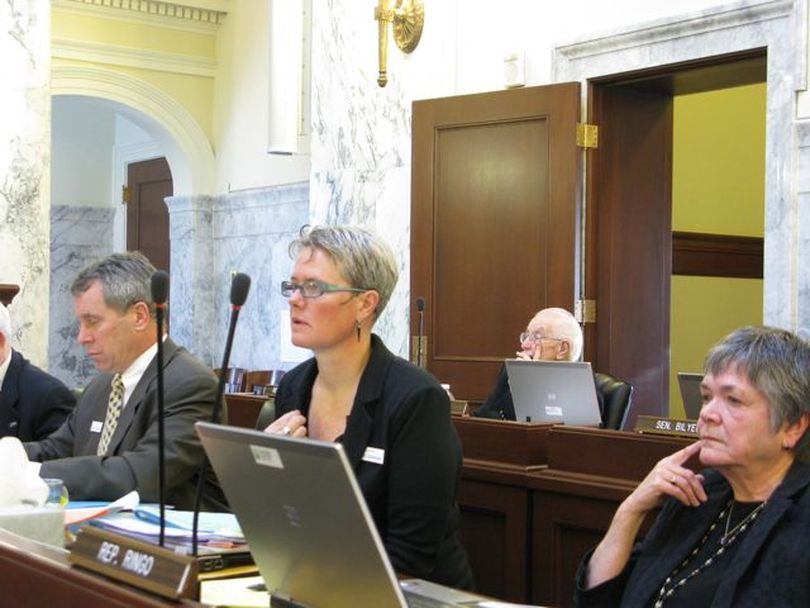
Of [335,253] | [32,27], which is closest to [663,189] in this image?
[32,27]

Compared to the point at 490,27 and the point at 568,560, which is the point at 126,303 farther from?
the point at 490,27

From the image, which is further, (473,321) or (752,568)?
(473,321)

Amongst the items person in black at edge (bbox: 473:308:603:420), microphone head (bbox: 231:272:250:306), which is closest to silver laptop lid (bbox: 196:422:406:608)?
microphone head (bbox: 231:272:250:306)

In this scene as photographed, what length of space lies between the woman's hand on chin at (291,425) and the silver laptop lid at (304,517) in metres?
0.85

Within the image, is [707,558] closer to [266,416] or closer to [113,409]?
[266,416]

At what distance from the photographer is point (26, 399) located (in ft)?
14.5

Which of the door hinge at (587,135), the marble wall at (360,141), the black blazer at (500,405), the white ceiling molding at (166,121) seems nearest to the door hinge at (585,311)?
the door hinge at (587,135)

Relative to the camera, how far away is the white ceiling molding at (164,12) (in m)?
11.0

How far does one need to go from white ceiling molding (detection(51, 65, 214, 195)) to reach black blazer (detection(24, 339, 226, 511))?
774 centimetres

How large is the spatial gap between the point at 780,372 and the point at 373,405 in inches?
36.5

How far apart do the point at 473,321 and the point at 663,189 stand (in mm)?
1282

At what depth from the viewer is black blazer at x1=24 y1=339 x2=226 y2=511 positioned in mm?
3320

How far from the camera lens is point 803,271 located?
5.96 metres

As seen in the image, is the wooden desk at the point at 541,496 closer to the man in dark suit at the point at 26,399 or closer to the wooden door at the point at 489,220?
the man in dark suit at the point at 26,399
